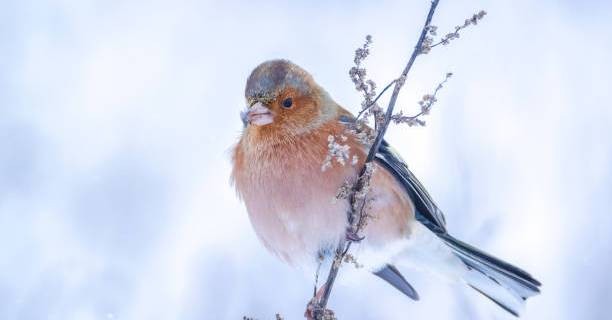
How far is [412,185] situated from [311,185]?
87 cm

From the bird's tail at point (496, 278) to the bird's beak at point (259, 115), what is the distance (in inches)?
60.8

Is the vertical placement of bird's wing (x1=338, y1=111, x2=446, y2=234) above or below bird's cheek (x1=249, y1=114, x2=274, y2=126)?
above

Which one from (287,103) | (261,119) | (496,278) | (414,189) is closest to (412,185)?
(414,189)

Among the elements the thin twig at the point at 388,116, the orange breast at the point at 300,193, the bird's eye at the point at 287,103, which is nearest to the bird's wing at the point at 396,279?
the orange breast at the point at 300,193

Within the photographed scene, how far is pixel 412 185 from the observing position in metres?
4.01

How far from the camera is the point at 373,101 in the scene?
7.84ft

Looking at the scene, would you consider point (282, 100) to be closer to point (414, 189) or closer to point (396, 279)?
point (414, 189)

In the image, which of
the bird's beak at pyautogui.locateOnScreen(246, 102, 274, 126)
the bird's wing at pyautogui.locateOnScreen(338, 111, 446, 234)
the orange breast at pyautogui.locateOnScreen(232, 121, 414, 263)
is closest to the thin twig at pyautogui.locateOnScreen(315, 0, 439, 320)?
the orange breast at pyautogui.locateOnScreen(232, 121, 414, 263)

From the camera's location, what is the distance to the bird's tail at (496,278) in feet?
13.3

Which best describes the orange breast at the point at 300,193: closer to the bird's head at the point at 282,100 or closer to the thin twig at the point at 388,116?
the bird's head at the point at 282,100

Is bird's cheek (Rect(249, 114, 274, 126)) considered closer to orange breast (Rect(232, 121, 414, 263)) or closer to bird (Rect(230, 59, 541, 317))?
bird (Rect(230, 59, 541, 317))

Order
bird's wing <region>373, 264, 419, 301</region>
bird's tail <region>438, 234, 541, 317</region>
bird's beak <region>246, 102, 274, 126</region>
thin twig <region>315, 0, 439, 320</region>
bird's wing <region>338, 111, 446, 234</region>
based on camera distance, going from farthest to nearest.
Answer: bird's wing <region>373, 264, 419, 301</region>, bird's tail <region>438, 234, 541, 317</region>, bird's wing <region>338, 111, 446, 234</region>, bird's beak <region>246, 102, 274, 126</region>, thin twig <region>315, 0, 439, 320</region>

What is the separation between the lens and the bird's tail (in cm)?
405

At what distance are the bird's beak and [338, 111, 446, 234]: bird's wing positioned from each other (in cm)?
50
